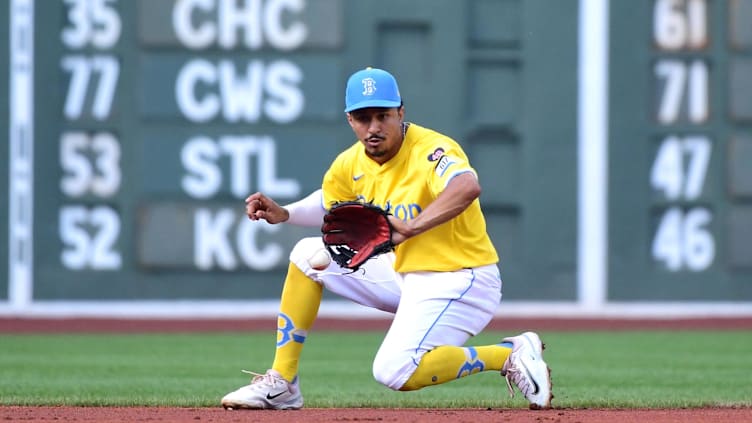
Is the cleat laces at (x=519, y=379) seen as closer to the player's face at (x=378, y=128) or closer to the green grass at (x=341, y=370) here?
the green grass at (x=341, y=370)

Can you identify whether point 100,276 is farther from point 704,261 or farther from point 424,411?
point 424,411

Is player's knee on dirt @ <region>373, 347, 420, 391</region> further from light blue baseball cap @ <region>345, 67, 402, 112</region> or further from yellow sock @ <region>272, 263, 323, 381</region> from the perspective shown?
light blue baseball cap @ <region>345, 67, 402, 112</region>

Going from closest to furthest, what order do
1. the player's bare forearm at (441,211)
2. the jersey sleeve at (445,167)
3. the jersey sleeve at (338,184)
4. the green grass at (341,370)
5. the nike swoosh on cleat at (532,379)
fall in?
the player's bare forearm at (441,211) < the jersey sleeve at (445,167) < the nike swoosh on cleat at (532,379) < the jersey sleeve at (338,184) < the green grass at (341,370)

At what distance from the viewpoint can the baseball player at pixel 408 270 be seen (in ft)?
16.8

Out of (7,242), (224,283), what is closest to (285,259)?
(224,283)

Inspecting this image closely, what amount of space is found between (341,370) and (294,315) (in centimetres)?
229

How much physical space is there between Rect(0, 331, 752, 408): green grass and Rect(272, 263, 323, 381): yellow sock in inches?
16.7

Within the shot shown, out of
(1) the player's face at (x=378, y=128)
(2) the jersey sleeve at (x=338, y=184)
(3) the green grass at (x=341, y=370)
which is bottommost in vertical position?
(3) the green grass at (x=341, y=370)

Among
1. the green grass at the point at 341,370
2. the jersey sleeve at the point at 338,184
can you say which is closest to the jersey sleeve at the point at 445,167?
the jersey sleeve at the point at 338,184

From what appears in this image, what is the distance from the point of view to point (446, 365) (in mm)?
5160

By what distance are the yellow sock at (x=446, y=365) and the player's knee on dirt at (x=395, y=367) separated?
26 millimetres

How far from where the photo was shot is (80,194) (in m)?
9.95

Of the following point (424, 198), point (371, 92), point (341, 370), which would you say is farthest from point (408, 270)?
point (341, 370)

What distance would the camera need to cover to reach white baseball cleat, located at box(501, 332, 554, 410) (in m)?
5.29
